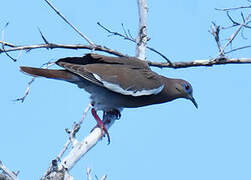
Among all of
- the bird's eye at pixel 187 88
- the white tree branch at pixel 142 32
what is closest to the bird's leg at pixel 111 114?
the white tree branch at pixel 142 32

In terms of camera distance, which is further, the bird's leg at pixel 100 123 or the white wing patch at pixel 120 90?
the white wing patch at pixel 120 90

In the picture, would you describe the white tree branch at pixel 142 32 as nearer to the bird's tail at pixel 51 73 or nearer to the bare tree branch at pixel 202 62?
the bare tree branch at pixel 202 62

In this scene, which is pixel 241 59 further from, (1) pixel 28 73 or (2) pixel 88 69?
(1) pixel 28 73

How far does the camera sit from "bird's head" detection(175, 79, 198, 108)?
6.28m

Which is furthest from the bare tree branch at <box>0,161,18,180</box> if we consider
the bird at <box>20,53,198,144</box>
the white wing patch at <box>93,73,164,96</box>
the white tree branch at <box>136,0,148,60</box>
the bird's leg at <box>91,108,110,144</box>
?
the white tree branch at <box>136,0,148,60</box>

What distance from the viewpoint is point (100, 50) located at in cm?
623

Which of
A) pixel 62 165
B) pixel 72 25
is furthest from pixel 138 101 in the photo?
pixel 62 165

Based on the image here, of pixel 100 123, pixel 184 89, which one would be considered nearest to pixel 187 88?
pixel 184 89

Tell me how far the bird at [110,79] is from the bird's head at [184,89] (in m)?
0.35

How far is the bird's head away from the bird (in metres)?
0.35

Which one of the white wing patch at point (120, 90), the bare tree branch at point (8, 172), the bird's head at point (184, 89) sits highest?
the bare tree branch at point (8, 172)

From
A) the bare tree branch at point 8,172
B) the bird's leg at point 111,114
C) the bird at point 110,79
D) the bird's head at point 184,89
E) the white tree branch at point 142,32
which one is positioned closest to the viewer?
the bare tree branch at point 8,172

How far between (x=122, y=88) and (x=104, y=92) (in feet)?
0.66

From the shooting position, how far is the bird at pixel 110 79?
5422 mm
